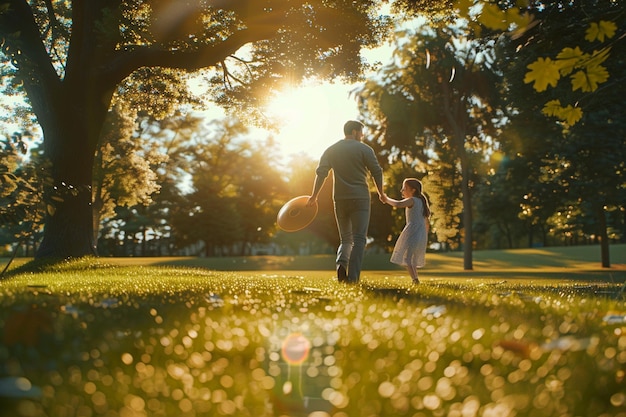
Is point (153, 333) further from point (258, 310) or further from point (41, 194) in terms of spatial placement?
point (41, 194)

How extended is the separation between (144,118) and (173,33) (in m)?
37.8

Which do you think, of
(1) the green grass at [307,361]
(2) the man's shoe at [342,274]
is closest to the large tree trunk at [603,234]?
(2) the man's shoe at [342,274]

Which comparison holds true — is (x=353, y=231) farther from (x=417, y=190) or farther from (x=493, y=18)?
(x=493, y=18)

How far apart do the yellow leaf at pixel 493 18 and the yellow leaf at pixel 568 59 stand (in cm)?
45

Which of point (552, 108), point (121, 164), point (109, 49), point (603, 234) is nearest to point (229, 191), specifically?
point (121, 164)

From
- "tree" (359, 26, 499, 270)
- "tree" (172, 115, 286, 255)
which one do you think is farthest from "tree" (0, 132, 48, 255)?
"tree" (172, 115, 286, 255)

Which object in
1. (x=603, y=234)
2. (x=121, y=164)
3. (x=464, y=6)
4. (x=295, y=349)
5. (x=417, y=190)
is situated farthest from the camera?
(x=121, y=164)

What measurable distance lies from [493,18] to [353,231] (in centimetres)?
583

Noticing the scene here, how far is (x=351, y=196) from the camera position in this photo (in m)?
9.77

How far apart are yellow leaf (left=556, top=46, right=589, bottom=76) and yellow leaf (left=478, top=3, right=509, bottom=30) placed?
45 cm

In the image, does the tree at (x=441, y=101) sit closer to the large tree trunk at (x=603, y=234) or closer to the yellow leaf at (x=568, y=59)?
the large tree trunk at (x=603, y=234)

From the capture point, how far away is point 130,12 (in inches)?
609

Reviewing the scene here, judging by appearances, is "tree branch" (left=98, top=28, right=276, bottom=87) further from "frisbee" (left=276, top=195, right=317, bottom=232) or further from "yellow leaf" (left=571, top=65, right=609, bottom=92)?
"yellow leaf" (left=571, top=65, right=609, bottom=92)

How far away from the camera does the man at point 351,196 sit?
9719 mm
